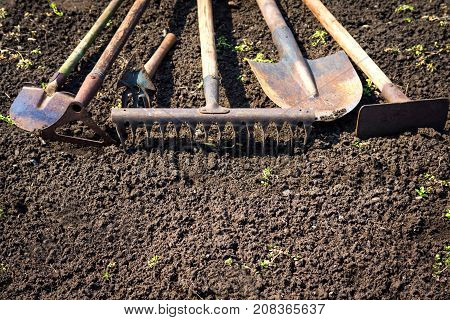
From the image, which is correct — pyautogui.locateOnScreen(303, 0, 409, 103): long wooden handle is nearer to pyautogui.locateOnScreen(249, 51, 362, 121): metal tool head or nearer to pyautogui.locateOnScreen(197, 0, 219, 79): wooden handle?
pyautogui.locateOnScreen(249, 51, 362, 121): metal tool head

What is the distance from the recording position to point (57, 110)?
15.2 feet

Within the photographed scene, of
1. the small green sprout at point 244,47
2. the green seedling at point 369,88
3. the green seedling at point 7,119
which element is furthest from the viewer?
the small green sprout at point 244,47

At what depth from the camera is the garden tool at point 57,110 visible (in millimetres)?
4488

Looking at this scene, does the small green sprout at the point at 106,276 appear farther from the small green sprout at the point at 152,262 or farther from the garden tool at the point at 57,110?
the garden tool at the point at 57,110

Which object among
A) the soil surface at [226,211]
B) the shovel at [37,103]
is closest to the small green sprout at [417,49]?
the soil surface at [226,211]

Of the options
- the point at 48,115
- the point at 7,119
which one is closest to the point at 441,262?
the point at 48,115

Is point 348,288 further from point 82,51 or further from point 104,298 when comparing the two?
point 82,51

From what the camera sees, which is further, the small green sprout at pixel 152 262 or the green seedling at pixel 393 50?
the green seedling at pixel 393 50

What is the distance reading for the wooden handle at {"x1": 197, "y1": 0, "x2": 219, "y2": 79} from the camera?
478 cm

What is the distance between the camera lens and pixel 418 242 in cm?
405

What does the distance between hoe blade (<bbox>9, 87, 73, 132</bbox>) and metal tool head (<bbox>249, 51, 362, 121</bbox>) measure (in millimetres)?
1680

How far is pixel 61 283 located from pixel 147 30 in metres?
2.91

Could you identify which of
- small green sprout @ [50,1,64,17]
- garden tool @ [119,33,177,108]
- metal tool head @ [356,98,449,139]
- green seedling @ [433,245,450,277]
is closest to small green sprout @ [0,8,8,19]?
small green sprout @ [50,1,64,17]

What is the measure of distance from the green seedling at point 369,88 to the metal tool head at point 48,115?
2227 mm
